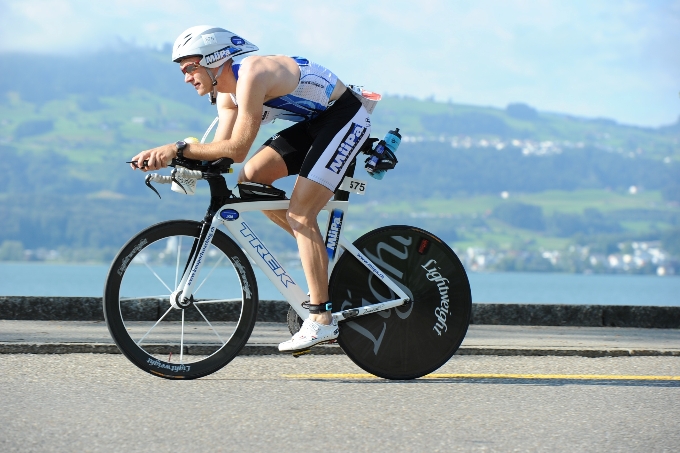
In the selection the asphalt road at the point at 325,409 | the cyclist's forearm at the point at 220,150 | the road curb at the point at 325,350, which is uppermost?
the cyclist's forearm at the point at 220,150

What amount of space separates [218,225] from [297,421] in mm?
1565

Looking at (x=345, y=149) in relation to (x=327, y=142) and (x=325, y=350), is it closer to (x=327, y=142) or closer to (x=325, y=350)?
(x=327, y=142)

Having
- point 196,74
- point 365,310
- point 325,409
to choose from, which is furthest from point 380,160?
point 325,409

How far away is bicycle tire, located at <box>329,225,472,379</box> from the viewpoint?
6254 millimetres

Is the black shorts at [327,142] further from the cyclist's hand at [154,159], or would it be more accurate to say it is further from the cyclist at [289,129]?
the cyclist's hand at [154,159]

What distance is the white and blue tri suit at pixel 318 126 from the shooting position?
6.04m

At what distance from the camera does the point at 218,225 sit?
19.8 ft

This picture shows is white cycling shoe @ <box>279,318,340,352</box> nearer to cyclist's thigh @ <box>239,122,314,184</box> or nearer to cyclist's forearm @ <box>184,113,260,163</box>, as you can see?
cyclist's thigh @ <box>239,122,314,184</box>

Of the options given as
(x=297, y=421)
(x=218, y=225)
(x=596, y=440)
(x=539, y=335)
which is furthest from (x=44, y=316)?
(x=596, y=440)

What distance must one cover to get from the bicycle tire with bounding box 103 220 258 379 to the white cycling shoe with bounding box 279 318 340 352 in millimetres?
253

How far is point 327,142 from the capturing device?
239 inches

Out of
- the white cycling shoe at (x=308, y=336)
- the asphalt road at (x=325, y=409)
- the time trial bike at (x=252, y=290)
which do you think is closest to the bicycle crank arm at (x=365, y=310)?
the time trial bike at (x=252, y=290)

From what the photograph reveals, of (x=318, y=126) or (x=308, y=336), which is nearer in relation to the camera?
(x=308, y=336)

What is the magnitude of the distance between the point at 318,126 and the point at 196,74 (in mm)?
749
